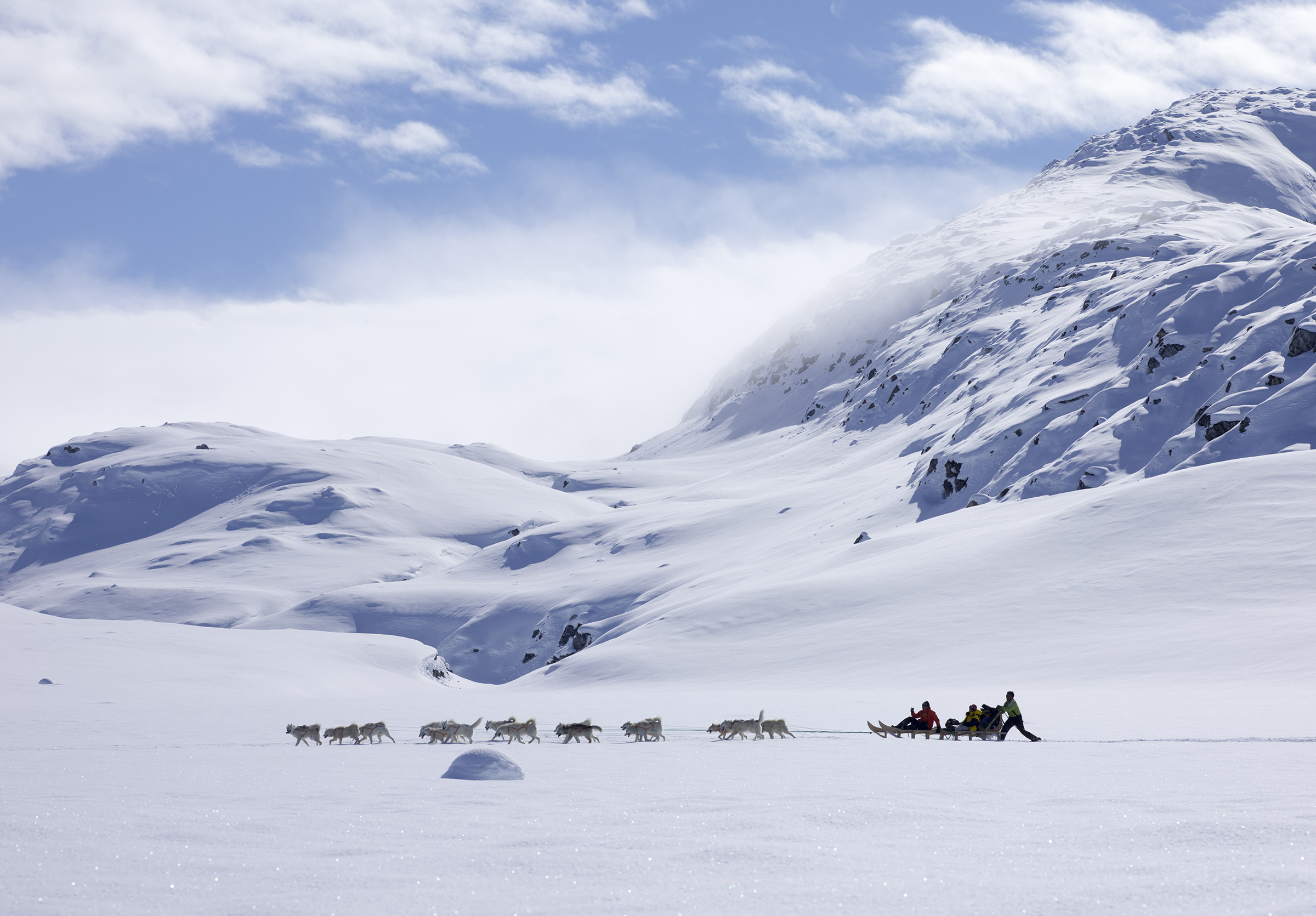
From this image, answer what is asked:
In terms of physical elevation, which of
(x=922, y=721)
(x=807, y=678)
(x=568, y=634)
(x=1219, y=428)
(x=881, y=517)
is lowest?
(x=807, y=678)

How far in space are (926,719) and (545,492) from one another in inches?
6039

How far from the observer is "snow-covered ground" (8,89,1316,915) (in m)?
7.32

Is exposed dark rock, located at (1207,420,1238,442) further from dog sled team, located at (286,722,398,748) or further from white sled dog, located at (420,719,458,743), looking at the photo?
dog sled team, located at (286,722,398,748)

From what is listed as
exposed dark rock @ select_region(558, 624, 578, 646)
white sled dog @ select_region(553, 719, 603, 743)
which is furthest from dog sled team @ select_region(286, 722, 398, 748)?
exposed dark rock @ select_region(558, 624, 578, 646)

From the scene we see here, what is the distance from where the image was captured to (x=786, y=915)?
6219mm

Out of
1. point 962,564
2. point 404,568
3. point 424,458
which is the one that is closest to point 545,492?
point 424,458

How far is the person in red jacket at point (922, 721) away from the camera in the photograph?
1947 cm

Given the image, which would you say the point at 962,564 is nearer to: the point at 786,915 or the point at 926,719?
the point at 926,719

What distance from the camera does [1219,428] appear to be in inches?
2670

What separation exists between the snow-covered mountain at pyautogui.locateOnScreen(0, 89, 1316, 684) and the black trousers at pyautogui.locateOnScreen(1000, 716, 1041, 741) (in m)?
13.6

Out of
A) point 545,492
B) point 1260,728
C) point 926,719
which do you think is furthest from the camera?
point 545,492

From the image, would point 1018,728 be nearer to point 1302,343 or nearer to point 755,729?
point 755,729

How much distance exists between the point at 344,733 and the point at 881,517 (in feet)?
247

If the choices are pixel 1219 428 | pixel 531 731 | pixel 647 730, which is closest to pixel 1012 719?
pixel 647 730
